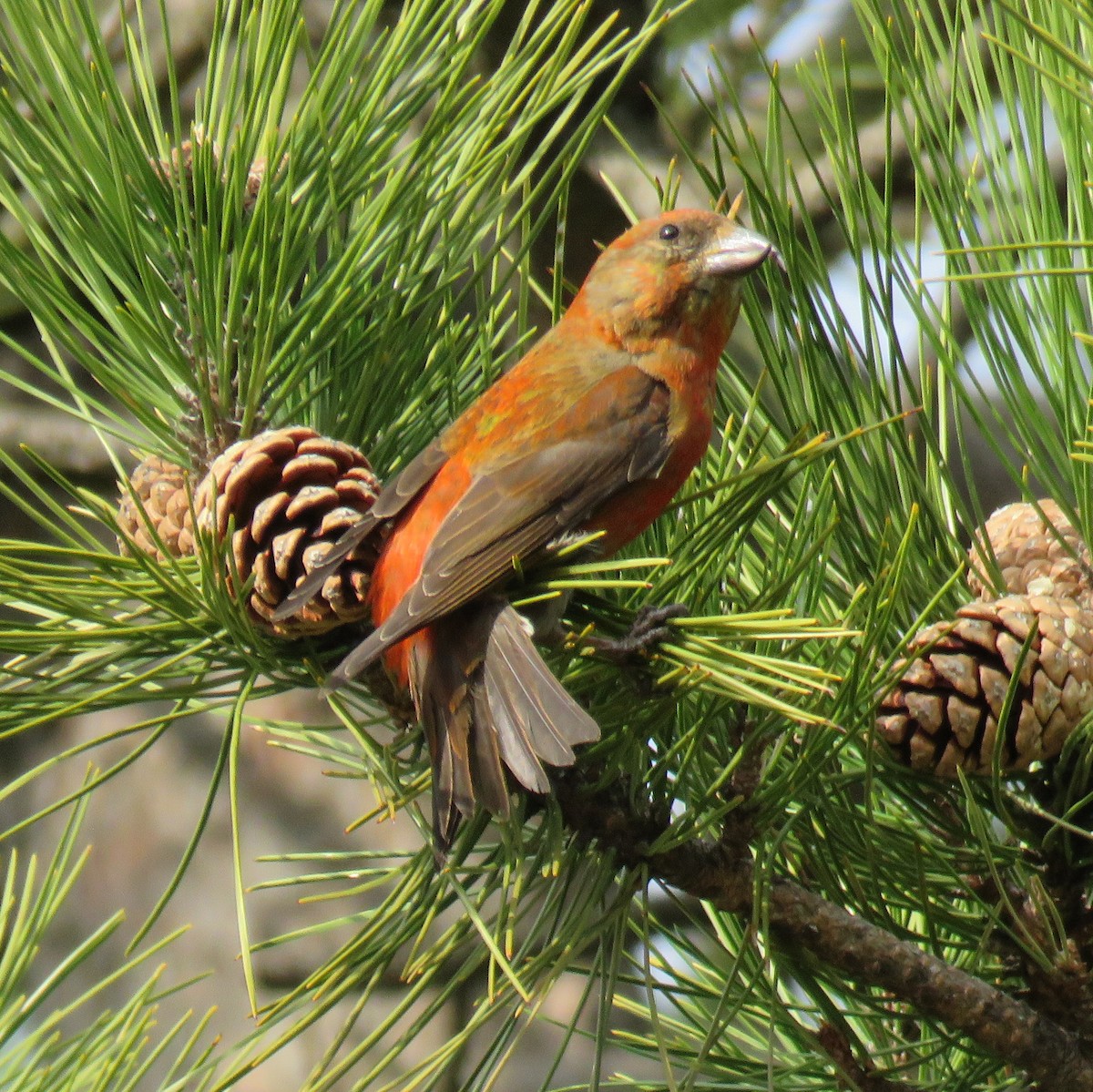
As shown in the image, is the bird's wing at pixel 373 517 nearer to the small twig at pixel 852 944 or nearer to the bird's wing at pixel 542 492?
the bird's wing at pixel 542 492

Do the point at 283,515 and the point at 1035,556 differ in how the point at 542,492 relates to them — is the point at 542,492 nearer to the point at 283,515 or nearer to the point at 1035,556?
the point at 283,515

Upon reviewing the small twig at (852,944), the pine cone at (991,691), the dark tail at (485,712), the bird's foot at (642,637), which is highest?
the bird's foot at (642,637)

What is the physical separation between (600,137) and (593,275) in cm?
289

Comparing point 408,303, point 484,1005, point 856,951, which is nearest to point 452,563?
point 408,303

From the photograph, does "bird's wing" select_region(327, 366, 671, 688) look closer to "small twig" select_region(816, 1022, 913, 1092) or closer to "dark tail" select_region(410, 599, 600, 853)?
"dark tail" select_region(410, 599, 600, 853)

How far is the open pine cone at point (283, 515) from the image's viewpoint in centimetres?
125

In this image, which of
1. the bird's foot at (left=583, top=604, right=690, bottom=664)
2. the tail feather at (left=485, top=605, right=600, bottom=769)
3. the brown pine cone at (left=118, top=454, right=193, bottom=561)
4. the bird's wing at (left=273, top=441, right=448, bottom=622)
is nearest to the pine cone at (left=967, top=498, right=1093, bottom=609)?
the bird's foot at (left=583, top=604, right=690, bottom=664)

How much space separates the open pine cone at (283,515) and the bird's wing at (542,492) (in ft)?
0.29

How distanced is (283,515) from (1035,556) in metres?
0.74

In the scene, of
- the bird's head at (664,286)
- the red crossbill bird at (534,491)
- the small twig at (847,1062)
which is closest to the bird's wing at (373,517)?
the red crossbill bird at (534,491)

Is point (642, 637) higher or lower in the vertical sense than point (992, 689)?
higher

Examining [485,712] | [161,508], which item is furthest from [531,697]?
[161,508]

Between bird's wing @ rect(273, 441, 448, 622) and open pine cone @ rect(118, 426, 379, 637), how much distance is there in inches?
0.6

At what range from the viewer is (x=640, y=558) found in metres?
1.33
